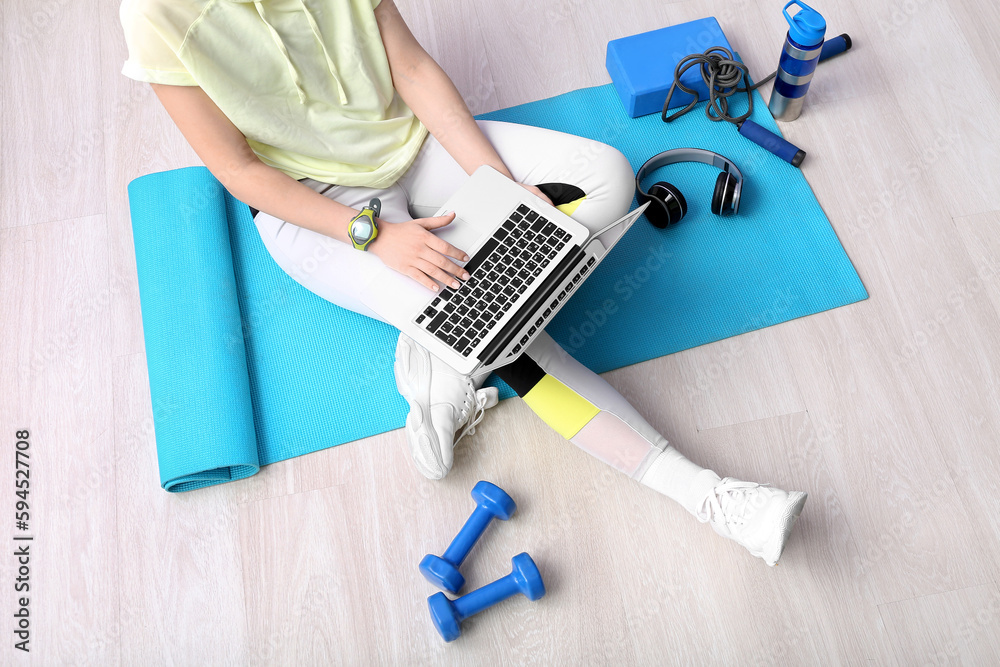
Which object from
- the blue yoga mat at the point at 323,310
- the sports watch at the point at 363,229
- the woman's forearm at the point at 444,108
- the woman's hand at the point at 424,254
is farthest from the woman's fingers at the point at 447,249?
the blue yoga mat at the point at 323,310

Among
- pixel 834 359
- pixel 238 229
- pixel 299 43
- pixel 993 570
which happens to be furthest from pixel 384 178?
pixel 993 570

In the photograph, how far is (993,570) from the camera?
125 cm

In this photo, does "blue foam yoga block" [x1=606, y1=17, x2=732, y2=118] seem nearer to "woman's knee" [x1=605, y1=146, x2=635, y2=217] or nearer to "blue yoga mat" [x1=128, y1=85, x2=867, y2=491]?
"blue yoga mat" [x1=128, y1=85, x2=867, y2=491]

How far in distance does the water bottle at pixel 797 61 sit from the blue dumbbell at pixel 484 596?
A: 3.62 feet

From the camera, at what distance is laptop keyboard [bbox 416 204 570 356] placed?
1080 mm

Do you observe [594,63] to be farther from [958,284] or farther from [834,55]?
[958,284]

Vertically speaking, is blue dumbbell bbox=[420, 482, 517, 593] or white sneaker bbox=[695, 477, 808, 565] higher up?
white sneaker bbox=[695, 477, 808, 565]

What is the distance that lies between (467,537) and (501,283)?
1.56 feet

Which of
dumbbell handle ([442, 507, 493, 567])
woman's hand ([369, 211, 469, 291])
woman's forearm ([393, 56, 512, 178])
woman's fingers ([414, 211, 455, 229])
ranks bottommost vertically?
dumbbell handle ([442, 507, 493, 567])

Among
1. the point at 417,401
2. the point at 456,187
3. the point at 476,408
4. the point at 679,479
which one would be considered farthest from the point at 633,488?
the point at 456,187

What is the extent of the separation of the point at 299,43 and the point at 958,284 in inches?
51.8

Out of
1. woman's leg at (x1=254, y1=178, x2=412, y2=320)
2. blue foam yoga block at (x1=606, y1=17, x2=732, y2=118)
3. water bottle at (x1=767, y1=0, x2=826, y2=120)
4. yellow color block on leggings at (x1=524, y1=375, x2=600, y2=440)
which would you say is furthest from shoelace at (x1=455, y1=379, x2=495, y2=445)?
water bottle at (x1=767, y1=0, x2=826, y2=120)

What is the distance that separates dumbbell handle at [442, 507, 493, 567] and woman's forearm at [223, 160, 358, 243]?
0.53m

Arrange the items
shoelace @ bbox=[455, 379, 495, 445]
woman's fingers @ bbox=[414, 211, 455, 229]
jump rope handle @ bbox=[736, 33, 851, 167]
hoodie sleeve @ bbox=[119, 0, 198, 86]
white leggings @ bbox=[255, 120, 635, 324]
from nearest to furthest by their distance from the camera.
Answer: hoodie sleeve @ bbox=[119, 0, 198, 86] < woman's fingers @ bbox=[414, 211, 455, 229] < white leggings @ bbox=[255, 120, 635, 324] < shoelace @ bbox=[455, 379, 495, 445] < jump rope handle @ bbox=[736, 33, 851, 167]
